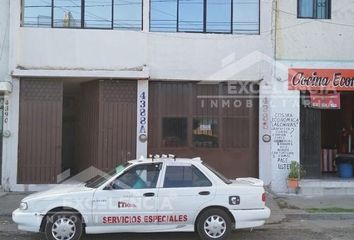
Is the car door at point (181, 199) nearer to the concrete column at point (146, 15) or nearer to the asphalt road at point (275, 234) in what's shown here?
the asphalt road at point (275, 234)

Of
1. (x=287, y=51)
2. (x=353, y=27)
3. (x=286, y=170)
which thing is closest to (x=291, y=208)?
(x=286, y=170)

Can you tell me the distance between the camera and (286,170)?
1507cm

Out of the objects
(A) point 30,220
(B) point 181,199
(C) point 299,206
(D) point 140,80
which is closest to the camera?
(A) point 30,220

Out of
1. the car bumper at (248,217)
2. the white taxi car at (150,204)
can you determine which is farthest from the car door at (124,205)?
the car bumper at (248,217)

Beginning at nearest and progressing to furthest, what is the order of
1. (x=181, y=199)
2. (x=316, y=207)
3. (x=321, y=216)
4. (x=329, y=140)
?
(x=181, y=199), (x=321, y=216), (x=316, y=207), (x=329, y=140)

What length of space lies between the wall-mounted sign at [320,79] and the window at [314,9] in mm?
1689

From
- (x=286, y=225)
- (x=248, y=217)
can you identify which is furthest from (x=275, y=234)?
(x=248, y=217)

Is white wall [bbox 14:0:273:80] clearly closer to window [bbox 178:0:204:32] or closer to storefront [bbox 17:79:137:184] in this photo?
window [bbox 178:0:204:32]

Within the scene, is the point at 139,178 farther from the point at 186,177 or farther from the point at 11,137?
the point at 11,137

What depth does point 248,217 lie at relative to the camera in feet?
30.0

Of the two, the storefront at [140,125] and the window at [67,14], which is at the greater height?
the window at [67,14]

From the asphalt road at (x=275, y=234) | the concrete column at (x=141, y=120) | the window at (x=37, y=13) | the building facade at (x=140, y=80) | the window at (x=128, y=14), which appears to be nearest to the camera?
the asphalt road at (x=275, y=234)

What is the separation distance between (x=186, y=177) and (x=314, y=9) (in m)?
8.57

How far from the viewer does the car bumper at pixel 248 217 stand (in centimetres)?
912
